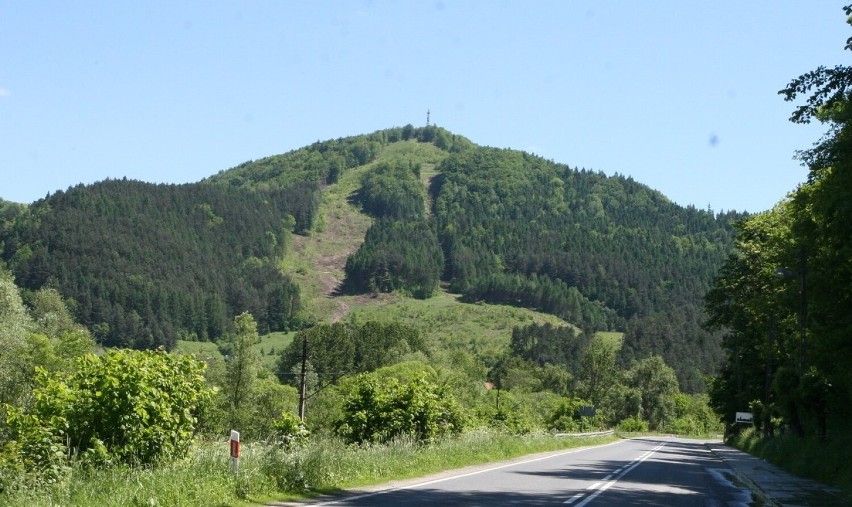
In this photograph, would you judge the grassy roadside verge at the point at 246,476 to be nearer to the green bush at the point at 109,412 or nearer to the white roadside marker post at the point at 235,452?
the white roadside marker post at the point at 235,452

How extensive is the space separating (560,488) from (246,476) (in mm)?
7711

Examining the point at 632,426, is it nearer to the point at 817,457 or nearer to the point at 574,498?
the point at 817,457

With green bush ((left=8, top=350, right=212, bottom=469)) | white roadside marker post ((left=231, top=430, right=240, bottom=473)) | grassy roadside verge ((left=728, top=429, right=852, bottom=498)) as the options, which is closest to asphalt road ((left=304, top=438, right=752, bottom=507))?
white roadside marker post ((left=231, top=430, right=240, bottom=473))

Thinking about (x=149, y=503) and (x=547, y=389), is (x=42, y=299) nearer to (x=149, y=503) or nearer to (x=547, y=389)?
(x=547, y=389)

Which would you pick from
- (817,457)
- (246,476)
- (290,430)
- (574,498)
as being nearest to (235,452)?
(246,476)

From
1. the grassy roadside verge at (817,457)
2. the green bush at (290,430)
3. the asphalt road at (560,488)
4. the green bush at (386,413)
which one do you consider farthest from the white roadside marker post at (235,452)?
the green bush at (386,413)

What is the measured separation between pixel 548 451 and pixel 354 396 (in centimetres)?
1503

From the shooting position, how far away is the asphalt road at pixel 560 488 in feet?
56.9

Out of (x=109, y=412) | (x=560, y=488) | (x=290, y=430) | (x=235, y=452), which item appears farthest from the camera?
(x=290, y=430)

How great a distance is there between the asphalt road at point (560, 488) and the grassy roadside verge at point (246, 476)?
0.98 m

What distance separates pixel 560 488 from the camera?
21.1 metres

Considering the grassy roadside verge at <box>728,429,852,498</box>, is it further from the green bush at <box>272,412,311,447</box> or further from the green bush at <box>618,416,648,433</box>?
the green bush at <box>618,416,648,433</box>

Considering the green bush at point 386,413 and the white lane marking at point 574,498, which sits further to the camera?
the green bush at point 386,413

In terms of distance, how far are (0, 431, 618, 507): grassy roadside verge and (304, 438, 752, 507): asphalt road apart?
979 millimetres
